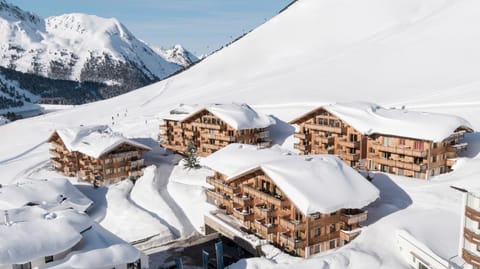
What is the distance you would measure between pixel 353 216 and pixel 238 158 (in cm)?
1121

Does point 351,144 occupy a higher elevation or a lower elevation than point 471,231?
higher

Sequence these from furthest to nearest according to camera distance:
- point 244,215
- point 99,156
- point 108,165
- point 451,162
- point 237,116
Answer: point 237,116 → point 108,165 → point 99,156 → point 451,162 → point 244,215

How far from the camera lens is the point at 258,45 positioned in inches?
5477

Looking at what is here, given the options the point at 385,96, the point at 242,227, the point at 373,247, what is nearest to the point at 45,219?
the point at 242,227

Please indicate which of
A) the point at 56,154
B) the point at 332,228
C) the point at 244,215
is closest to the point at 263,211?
the point at 244,215

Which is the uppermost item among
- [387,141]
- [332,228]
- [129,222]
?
[387,141]

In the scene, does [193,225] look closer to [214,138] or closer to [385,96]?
[214,138]

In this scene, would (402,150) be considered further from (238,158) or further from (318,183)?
(238,158)

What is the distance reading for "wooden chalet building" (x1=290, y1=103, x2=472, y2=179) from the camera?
1395 inches

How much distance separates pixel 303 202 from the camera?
26.1 meters

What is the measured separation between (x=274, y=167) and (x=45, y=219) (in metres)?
15.2

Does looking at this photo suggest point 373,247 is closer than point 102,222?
Yes

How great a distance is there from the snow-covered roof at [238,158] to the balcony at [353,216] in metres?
7.40

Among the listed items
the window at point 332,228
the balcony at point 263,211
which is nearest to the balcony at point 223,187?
the balcony at point 263,211
